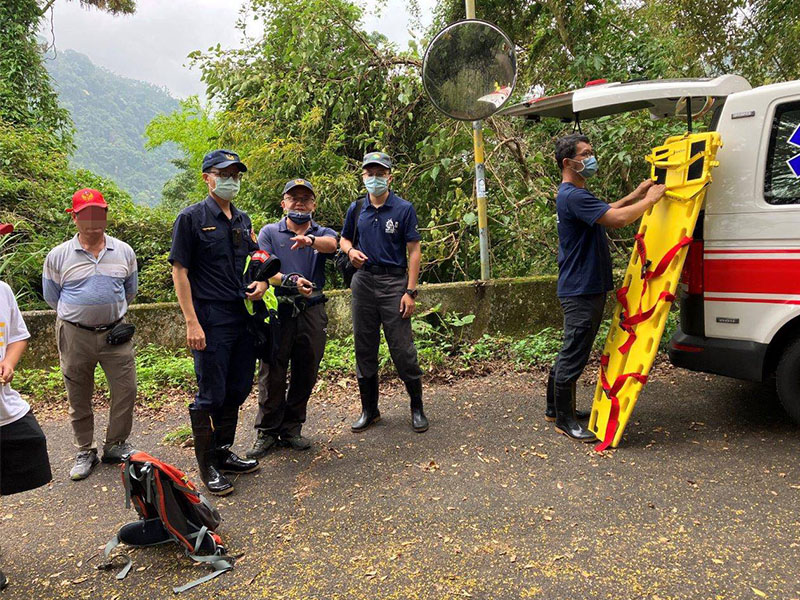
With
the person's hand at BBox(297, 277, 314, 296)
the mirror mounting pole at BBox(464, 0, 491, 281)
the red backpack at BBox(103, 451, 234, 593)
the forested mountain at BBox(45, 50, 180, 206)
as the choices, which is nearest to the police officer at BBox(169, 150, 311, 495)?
the person's hand at BBox(297, 277, 314, 296)

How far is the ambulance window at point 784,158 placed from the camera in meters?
3.34

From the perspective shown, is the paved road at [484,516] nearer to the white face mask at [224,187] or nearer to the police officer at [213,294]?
the police officer at [213,294]

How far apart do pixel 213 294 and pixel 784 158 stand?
3.53 metres

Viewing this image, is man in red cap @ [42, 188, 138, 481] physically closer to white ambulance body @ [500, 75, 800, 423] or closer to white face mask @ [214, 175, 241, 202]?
white face mask @ [214, 175, 241, 202]

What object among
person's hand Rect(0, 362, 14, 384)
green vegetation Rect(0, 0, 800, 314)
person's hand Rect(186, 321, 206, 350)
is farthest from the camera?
green vegetation Rect(0, 0, 800, 314)

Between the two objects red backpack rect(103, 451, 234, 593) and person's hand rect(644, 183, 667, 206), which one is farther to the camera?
person's hand rect(644, 183, 667, 206)

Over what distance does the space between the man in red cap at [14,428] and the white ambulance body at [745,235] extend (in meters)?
3.48

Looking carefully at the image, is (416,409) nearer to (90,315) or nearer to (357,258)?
(357,258)

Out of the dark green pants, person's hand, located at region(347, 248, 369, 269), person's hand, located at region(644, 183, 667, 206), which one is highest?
person's hand, located at region(644, 183, 667, 206)

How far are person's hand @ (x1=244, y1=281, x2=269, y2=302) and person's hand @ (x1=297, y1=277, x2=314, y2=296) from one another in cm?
32

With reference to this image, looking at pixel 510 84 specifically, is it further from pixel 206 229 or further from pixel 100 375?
pixel 100 375

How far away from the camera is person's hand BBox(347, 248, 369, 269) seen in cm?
405

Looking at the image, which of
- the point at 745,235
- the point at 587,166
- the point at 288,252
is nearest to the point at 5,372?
the point at 288,252

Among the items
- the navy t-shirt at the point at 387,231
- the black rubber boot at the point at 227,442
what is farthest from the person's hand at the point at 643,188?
the black rubber boot at the point at 227,442
